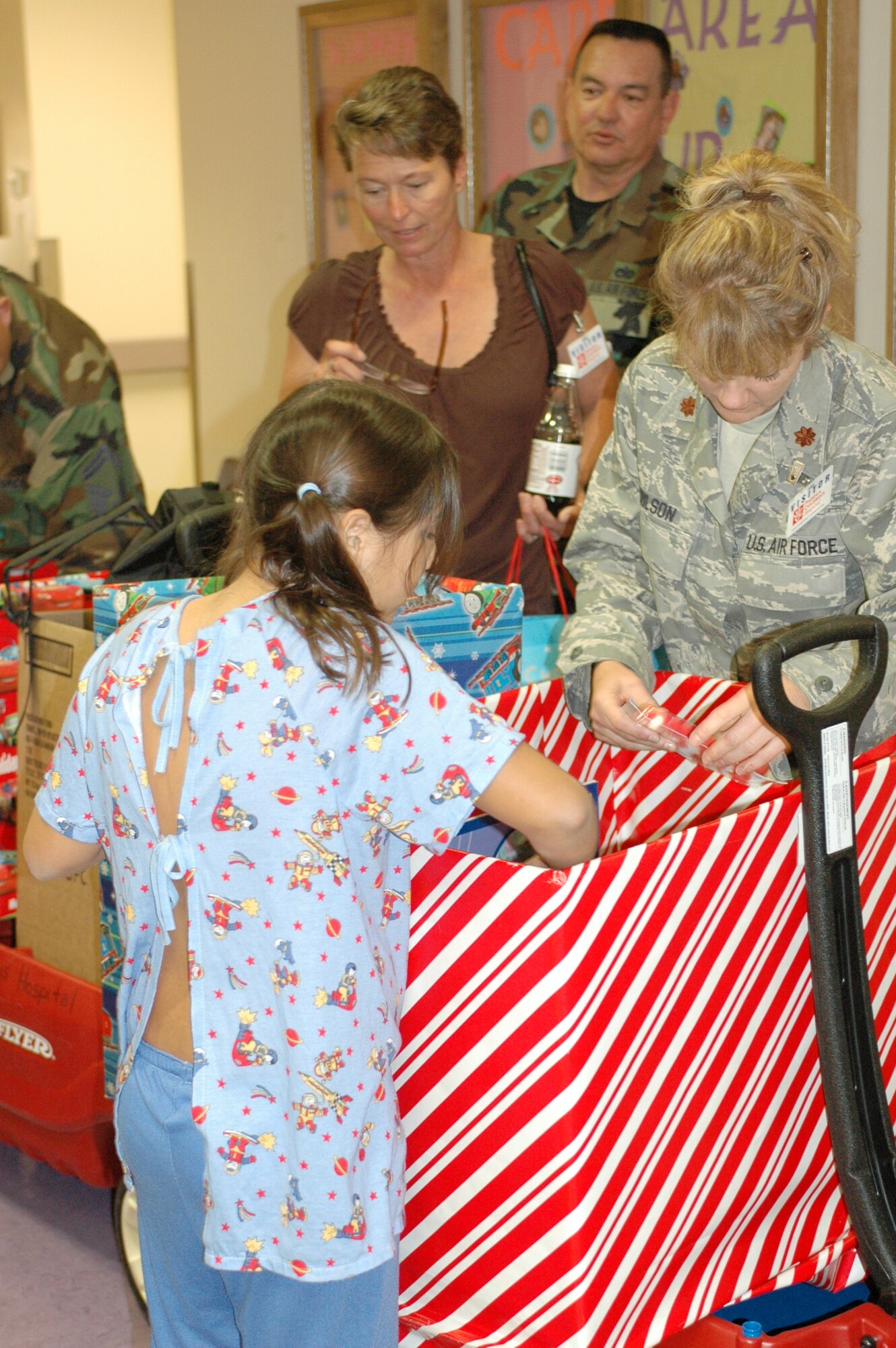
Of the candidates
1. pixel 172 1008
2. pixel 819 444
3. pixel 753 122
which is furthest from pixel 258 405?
pixel 172 1008

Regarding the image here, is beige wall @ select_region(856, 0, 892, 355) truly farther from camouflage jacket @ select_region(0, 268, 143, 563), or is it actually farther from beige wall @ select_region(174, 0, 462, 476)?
beige wall @ select_region(174, 0, 462, 476)

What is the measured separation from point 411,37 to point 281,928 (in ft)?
12.1

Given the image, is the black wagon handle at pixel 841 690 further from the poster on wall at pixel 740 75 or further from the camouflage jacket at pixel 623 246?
the poster on wall at pixel 740 75

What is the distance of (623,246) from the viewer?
10.2 ft

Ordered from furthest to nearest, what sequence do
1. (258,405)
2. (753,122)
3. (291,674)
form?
(258,405) → (753,122) → (291,674)

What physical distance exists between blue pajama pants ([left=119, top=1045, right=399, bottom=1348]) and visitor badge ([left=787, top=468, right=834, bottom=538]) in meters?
0.90

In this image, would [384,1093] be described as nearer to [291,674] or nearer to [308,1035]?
[308,1035]

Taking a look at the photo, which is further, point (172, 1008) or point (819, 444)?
point (819, 444)

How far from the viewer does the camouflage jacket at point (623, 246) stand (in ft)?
10.2

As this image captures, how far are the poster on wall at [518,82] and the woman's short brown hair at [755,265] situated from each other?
2.56 meters

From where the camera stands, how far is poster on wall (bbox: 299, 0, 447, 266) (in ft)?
13.8

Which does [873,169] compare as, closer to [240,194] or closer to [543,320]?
[543,320]

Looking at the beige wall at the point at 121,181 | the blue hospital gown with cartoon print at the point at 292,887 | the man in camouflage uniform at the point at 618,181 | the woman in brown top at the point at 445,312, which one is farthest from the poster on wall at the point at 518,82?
the beige wall at the point at 121,181

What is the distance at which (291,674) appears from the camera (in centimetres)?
116
